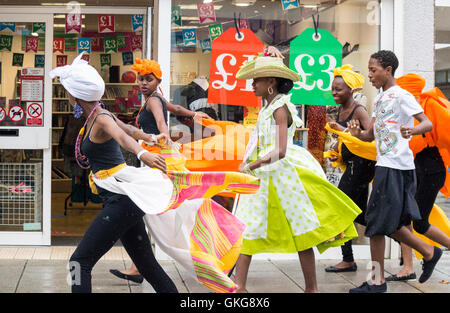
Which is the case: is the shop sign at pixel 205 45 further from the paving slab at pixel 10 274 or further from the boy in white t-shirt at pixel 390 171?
the paving slab at pixel 10 274

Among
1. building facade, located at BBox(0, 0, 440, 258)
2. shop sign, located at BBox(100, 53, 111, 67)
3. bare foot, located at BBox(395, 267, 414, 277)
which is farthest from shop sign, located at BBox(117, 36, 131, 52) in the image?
bare foot, located at BBox(395, 267, 414, 277)

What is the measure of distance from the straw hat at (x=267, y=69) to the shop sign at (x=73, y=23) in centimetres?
355

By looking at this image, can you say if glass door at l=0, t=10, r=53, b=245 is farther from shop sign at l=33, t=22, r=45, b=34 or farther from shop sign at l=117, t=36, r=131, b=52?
shop sign at l=117, t=36, r=131, b=52

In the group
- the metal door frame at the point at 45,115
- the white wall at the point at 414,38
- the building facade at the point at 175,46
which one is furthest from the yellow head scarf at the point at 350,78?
the metal door frame at the point at 45,115

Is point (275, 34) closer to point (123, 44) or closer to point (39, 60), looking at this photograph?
point (39, 60)

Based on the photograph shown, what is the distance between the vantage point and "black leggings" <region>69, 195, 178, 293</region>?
13.3ft

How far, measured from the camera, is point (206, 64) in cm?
713

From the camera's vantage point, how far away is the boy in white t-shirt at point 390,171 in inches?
214

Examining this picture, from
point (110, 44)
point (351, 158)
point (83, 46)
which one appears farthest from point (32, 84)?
point (351, 158)

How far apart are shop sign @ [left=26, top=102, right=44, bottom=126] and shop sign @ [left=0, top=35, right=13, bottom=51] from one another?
0.74 metres

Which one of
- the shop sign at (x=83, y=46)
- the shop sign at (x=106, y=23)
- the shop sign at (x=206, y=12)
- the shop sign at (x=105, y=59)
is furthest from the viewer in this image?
the shop sign at (x=105, y=59)

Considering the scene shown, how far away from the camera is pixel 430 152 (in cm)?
609

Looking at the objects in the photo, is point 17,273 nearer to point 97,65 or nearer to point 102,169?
point 102,169
